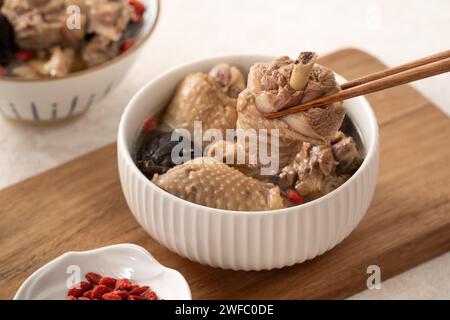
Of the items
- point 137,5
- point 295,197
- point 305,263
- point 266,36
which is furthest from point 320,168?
point 266,36

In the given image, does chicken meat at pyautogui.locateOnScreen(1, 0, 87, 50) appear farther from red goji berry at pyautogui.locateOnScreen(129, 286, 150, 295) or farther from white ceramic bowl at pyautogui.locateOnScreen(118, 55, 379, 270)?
red goji berry at pyautogui.locateOnScreen(129, 286, 150, 295)

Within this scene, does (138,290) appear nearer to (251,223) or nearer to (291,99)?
(251,223)

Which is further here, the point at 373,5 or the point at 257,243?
the point at 373,5

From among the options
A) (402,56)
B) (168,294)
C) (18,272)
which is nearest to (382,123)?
(402,56)

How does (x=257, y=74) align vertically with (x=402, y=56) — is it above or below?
above

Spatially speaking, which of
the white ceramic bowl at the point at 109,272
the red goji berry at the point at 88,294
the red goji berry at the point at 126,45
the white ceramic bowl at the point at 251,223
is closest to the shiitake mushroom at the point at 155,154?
the white ceramic bowl at the point at 251,223

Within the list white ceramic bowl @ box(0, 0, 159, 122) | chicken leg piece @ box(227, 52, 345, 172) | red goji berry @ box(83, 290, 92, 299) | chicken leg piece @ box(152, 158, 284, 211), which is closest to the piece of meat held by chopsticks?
chicken leg piece @ box(227, 52, 345, 172)

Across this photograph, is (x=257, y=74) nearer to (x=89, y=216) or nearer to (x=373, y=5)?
(x=89, y=216)
